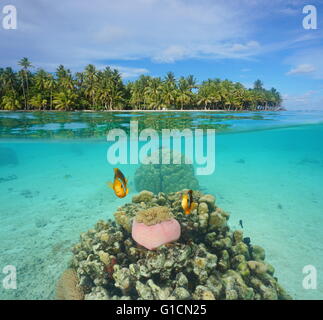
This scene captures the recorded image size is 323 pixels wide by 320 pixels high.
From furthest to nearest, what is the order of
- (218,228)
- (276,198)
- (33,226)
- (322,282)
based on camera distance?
1. (276,198)
2. (33,226)
3. (322,282)
4. (218,228)

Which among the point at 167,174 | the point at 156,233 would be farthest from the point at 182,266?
the point at 167,174

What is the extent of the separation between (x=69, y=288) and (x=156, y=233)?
230cm

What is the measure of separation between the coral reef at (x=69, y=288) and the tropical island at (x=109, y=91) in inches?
925

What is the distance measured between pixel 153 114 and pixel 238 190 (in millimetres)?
8995

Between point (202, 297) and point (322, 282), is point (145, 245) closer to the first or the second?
point (202, 297)

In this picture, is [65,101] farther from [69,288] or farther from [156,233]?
[156,233]

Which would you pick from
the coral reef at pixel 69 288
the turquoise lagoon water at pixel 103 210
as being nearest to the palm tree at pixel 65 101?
the turquoise lagoon water at pixel 103 210

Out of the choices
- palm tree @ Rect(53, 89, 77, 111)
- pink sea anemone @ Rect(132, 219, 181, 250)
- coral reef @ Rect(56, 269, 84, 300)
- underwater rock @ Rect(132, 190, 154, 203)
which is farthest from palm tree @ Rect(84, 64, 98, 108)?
pink sea anemone @ Rect(132, 219, 181, 250)

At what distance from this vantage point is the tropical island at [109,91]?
93.9ft

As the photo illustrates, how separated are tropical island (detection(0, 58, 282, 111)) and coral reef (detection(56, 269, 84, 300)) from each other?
925 inches

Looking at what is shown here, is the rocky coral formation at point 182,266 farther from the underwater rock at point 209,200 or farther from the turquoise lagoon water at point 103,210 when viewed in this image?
the turquoise lagoon water at point 103,210

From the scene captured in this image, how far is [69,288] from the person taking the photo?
14.7 feet
